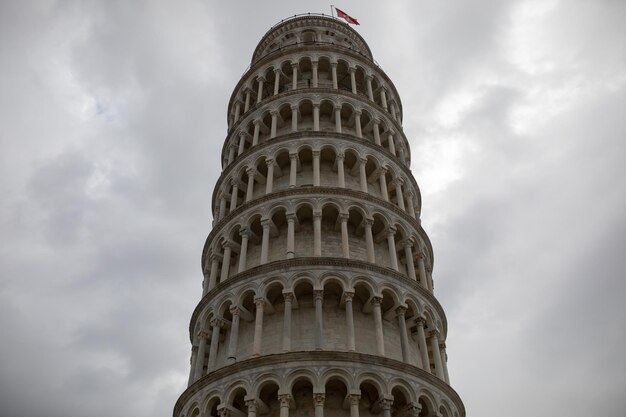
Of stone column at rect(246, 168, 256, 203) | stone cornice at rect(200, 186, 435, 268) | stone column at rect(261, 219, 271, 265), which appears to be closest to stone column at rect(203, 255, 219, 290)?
stone cornice at rect(200, 186, 435, 268)

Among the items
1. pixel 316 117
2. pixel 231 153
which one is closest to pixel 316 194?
pixel 316 117

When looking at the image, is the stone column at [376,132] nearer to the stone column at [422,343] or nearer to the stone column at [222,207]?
the stone column at [222,207]

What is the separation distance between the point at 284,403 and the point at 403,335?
580 centimetres

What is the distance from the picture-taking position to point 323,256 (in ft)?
80.5

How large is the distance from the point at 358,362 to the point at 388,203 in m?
8.98

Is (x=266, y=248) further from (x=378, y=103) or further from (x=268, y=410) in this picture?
(x=378, y=103)

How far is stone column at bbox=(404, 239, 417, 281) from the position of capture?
26.8m

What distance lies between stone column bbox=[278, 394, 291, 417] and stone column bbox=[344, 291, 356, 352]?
9.48 feet

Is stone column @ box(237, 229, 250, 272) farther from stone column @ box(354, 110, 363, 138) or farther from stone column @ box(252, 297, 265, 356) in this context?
stone column @ box(354, 110, 363, 138)

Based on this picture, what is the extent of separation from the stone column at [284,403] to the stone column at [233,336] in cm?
312

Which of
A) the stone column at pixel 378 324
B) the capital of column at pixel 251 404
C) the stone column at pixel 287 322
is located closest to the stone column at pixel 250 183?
the stone column at pixel 287 322

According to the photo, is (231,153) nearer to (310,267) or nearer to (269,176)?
(269,176)

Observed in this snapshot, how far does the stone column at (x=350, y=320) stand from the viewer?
22016 mm

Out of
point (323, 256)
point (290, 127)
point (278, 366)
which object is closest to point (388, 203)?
point (323, 256)
